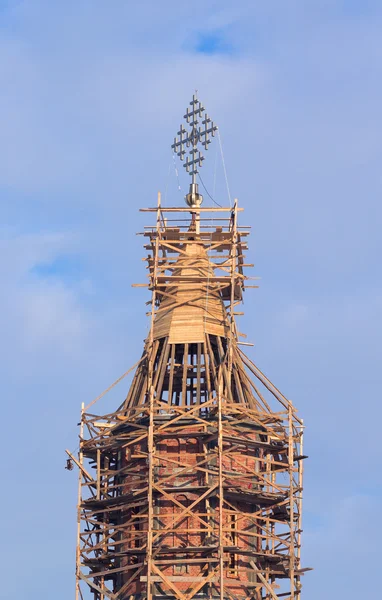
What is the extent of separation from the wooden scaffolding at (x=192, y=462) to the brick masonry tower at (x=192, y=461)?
8 cm

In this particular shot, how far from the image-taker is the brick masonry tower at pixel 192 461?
89.8 metres

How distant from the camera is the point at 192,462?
91.2 meters

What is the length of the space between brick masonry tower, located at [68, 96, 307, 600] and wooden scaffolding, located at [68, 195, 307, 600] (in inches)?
3.0

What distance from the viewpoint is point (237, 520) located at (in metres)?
91.2

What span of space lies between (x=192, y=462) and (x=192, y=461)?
0.08 metres

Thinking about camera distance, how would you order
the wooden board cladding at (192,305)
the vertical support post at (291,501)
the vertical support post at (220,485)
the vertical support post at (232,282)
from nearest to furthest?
the vertical support post at (220,485) < the vertical support post at (291,501) < the vertical support post at (232,282) < the wooden board cladding at (192,305)

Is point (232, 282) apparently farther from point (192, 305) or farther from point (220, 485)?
point (220, 485)

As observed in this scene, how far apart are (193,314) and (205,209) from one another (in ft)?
19.5

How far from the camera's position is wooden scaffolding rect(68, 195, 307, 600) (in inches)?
3533

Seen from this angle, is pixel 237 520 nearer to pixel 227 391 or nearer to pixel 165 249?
pixel 227 391

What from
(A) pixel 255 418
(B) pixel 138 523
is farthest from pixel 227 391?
(B) pixel 138 523

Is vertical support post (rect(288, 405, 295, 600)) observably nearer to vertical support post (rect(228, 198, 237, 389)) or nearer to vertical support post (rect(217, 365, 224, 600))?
vertical support post (rect(228, 198, 237, 389))

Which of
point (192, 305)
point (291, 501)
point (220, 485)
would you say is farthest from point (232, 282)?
point (220, 485)

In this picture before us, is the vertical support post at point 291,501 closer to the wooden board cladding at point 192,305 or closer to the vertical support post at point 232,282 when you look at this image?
the vertical support post at point 232,282
